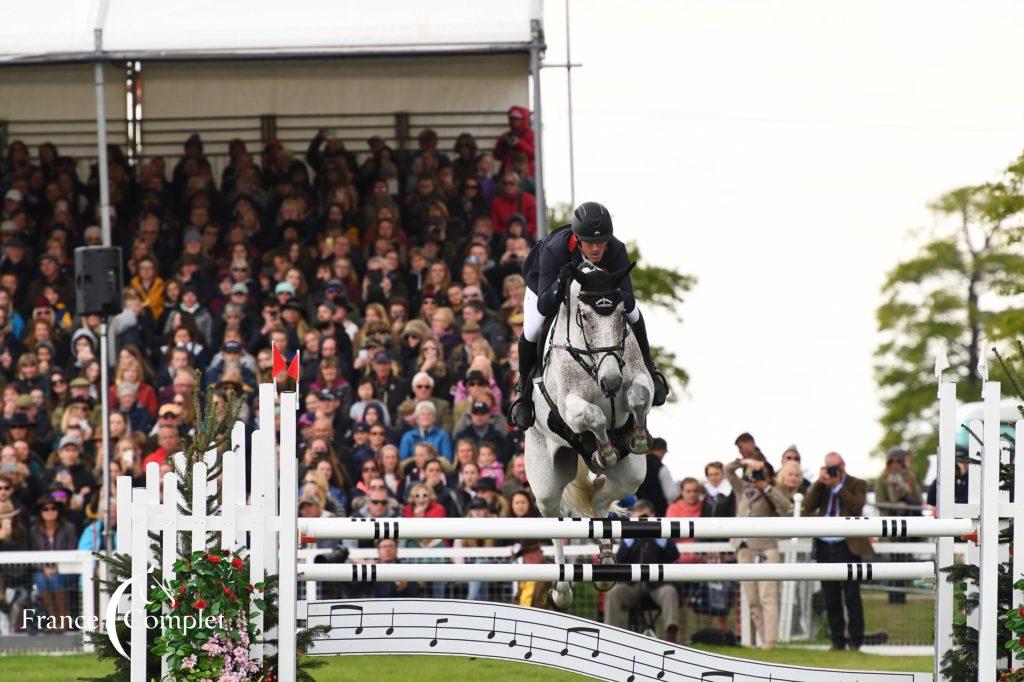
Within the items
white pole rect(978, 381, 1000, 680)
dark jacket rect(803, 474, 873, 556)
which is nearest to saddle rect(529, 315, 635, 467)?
white pole rect(978, 381, 1000, 680)

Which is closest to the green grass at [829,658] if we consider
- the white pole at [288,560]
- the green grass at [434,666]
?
the green grass at [434,666]

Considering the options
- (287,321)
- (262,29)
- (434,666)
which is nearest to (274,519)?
(434,666)

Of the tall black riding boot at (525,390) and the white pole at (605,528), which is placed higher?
the tall black riding boot at (525,390)

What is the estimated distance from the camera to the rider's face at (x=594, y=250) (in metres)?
8.04

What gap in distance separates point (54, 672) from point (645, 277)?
25.9 meters

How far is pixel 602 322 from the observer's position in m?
7.86

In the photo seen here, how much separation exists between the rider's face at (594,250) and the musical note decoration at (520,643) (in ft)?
5.87

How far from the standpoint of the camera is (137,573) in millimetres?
6836

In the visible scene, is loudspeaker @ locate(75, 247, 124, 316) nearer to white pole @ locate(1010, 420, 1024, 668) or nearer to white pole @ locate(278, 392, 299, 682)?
white pole @ locate(278, 392, 299, 682)

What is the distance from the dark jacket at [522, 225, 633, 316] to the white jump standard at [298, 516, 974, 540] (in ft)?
5.06

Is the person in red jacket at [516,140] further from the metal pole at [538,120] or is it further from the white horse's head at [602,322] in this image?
the white horse's head at [602,322]

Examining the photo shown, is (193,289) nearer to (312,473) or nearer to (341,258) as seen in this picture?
(341,258)

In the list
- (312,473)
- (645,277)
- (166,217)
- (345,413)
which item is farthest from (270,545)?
(645,277)

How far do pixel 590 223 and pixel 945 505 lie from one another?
2.16 m
